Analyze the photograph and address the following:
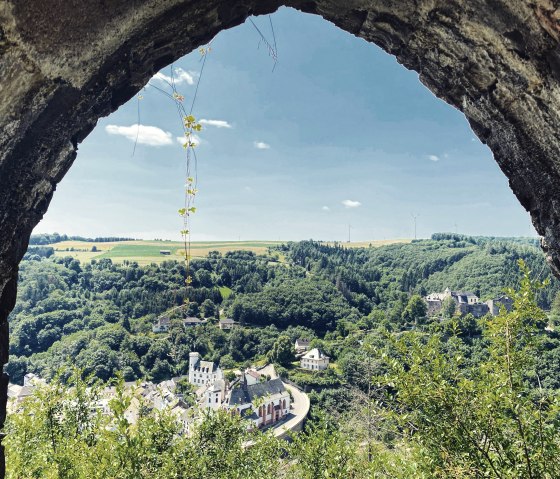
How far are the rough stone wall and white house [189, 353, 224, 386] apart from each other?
→ 3287 inches

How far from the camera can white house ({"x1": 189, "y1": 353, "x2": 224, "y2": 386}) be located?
82.3 m

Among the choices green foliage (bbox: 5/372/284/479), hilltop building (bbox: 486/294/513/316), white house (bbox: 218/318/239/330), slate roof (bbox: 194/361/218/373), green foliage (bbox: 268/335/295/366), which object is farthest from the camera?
white house (bbox: 218/318/239/330)

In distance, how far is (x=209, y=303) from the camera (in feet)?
413

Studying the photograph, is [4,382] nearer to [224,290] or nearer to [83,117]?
[83,117]

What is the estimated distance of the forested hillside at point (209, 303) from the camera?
94000mm

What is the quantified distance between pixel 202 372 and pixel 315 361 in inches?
977

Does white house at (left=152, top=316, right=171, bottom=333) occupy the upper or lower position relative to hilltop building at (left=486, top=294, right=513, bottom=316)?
lower

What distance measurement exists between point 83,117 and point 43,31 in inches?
33.7

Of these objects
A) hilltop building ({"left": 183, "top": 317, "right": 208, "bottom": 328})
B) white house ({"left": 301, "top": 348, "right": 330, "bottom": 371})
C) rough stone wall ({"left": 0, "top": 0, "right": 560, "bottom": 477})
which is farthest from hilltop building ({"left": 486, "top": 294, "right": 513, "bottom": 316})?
hilltop building ({"left": 183, "top": 317, "right": 208, "bottom": 328})

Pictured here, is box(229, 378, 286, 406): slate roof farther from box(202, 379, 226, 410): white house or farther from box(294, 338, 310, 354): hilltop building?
box(294, 338, 310, 354): hilltop building

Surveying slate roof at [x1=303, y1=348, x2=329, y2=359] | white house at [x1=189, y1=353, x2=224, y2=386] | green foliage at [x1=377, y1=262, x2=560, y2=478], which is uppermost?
green foliage at [x1=377, y1=262, x2=560, y2=478]

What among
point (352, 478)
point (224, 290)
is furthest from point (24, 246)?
point (224, 290)

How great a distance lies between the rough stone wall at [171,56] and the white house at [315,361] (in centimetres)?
8676

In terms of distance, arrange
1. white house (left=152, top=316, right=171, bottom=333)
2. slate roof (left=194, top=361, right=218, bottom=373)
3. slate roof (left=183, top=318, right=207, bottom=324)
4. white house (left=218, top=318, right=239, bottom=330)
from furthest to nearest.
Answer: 1. white house (left=218, top=318, right=239, bottom=330)
2. slate roof (left=183, top=318, right=207, bottom=324)
3. white house (left=152, top=316, right=171, bottom=333)
4. slate roof (left=194, top=361, right=218, bottom=373)
